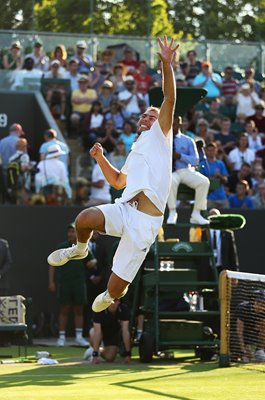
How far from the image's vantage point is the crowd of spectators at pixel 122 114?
23188 millimetres

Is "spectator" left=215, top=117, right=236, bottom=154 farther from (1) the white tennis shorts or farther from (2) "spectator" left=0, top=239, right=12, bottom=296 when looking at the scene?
(1) the white tennis shorts

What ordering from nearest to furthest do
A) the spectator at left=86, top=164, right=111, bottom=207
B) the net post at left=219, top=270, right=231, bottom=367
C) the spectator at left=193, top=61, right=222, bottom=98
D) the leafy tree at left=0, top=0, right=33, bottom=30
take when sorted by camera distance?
1. the net post at left=219, top=270, right=231, bottom=367
2. the spectator at left=86, top=164, right=111, bottom=207
3. the spectator at left=193, top=61, right=222, bottom=98
4. the leafy tree at left=0, top=0, right=33, bottom=30

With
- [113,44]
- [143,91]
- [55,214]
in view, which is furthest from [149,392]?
[113,44]

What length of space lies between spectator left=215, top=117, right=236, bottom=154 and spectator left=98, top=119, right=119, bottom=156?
2.34m

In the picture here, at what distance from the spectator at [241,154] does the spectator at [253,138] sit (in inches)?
19.2

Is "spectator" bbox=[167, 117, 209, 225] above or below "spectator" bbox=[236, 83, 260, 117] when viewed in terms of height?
below

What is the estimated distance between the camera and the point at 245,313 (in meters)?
18.3

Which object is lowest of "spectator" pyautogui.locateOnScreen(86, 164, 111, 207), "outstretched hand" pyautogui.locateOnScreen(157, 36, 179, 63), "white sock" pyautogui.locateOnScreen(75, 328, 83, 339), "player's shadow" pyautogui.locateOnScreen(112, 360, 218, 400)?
"white sock" pyautogui.locateOnScreen(75, 328, 83, 339)

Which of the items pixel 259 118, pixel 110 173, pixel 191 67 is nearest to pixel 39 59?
pixel 191 67

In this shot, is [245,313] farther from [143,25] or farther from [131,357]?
[143,25]

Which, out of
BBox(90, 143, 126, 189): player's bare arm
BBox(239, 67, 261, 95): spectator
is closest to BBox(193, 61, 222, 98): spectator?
BBox(239, 67, 261, 95): spectator

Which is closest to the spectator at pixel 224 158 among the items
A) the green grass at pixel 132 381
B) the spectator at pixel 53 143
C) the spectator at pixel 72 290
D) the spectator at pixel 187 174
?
the spectator at pixel 53 143

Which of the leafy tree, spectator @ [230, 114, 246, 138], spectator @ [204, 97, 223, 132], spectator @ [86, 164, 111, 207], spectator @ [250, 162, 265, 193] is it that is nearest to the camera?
spectator @ [86, 164, 111, 207]

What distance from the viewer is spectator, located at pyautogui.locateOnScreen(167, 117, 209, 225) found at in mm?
17562
